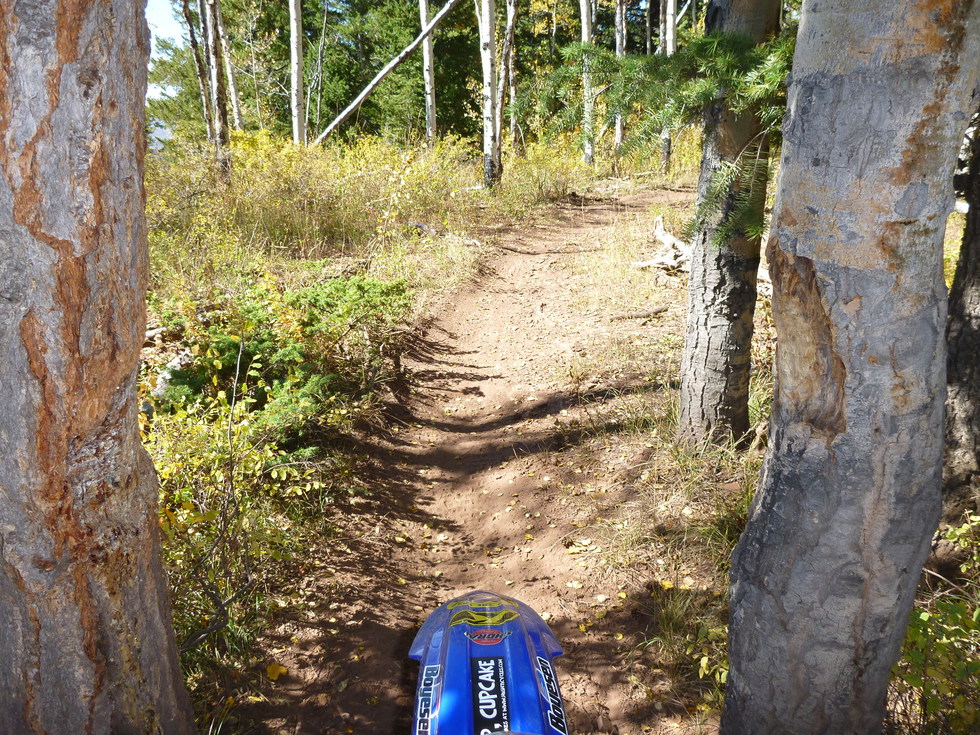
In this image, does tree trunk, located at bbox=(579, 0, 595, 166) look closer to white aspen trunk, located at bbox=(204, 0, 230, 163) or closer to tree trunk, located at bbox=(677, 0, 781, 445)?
tree trunk, located at bbox=(677, 0, 781, 445)

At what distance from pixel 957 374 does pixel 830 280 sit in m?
2.20

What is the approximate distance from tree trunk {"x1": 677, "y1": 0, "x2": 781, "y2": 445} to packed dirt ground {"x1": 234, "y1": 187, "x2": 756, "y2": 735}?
0.44 m

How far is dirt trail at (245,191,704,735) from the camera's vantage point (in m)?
2.97

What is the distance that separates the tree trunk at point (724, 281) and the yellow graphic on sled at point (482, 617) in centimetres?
187

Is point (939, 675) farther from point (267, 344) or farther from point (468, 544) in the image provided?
point (267, 344)

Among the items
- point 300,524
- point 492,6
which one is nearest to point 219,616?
point 300,524

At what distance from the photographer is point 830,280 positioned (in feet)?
5.46

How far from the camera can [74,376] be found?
1656 mm

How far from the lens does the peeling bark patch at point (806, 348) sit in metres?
1.72

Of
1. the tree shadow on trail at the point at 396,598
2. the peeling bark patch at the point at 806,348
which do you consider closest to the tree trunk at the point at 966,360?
the tree shadow on trail at the point at 396,598

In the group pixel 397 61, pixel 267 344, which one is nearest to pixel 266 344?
pixel 267 344

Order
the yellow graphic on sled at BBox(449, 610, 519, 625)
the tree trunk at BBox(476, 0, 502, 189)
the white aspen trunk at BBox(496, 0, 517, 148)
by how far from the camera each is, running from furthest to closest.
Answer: the white aspen trunk at BBox(496, 0, 517, 148)
the tree trunk at BBox(476, 0, 502, 189)
the yellow graphic on sled at BBox(449, 610, 519, 625)

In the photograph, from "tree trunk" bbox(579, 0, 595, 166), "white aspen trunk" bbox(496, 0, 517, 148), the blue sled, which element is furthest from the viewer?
"white aspen trunk" bbox(496, 0, 517, 148)

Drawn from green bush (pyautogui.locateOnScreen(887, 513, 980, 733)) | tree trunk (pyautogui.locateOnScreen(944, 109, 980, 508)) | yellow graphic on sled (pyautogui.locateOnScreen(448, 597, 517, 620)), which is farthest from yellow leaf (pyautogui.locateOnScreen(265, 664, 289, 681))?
tree trunk (pyautogui.locateOnScreen(944, 109, 980, 508))
